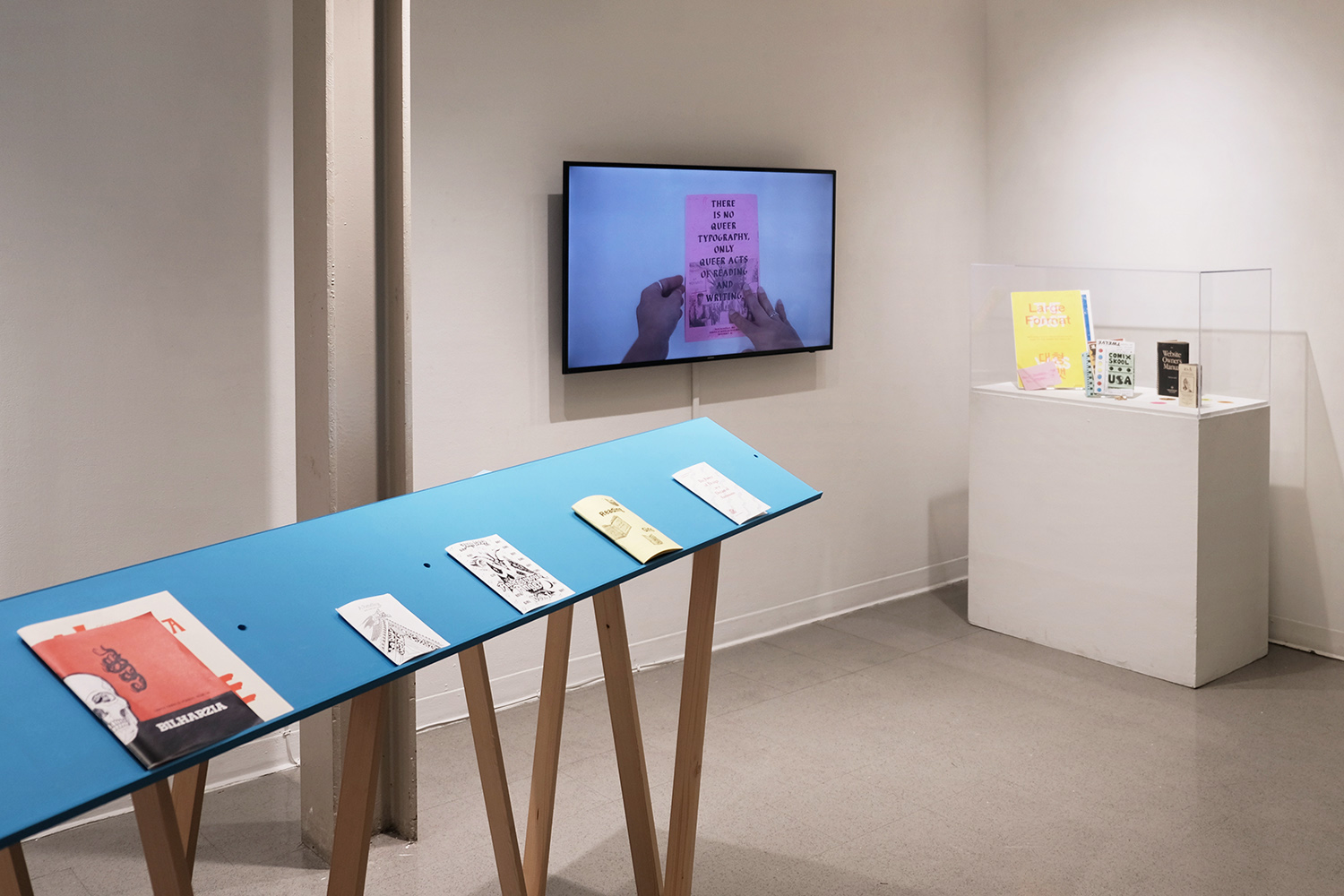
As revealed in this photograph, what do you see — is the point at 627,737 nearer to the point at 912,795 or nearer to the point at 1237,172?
the point at 912,795

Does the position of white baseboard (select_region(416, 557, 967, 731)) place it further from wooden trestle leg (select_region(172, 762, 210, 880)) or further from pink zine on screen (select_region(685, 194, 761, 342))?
wooden trestle leg (select_region(172, 762, 210, 880))

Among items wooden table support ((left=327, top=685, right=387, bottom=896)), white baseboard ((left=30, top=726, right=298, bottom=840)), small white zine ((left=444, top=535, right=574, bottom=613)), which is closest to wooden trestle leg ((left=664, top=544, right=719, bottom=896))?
small white zine ((left=444, top=535, right=574, bottom=613))

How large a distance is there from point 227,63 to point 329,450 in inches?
44.9

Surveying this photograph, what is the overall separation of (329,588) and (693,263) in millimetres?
2560

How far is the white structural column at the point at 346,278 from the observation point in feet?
8.39

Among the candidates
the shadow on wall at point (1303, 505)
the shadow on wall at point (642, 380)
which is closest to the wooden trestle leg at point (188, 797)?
the shadow on wall at point (642, 380)

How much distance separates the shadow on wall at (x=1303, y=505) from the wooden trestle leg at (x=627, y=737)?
10.2 ft

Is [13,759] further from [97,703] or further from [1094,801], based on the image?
[1094,801]

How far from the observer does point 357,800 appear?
1.66 meters

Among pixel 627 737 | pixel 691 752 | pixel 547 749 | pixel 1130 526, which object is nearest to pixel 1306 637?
pixel 1130 526

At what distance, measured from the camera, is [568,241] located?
3523 millimetres

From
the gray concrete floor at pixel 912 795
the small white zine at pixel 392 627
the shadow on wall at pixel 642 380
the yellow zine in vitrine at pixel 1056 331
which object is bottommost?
the gray concrete floor at pixel 912 795

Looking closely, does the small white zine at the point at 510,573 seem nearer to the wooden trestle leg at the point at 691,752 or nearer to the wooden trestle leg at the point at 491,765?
the wooden trestle leg at the point at 491,765

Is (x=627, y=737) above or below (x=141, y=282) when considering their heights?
below
